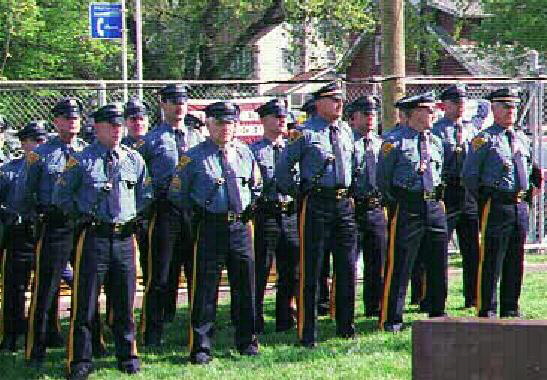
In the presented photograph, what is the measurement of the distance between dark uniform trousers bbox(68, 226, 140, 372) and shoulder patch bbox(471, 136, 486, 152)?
2.97 m

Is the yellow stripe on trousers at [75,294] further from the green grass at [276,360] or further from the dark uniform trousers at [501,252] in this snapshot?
the dark uniform trousers at [501,252]

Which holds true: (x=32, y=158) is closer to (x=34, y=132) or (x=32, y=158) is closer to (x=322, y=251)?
(x=34, y=132)

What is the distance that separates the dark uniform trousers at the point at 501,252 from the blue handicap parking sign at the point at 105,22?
13650mm

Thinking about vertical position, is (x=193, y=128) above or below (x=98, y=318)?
above

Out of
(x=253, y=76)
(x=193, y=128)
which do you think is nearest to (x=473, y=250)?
(x=193, y=128)

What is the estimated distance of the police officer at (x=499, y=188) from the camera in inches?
389

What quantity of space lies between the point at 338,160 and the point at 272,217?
3.63ft

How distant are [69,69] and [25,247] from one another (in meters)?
25.0

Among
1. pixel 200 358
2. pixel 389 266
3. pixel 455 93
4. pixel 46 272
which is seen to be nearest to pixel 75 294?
pixel 46 272

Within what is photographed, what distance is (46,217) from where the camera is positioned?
30.5ft

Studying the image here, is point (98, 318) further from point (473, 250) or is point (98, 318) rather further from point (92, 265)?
point (473, 250)

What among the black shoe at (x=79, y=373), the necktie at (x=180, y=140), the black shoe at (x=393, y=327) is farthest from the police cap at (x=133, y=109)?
the black shoe at (x=393, y=327)

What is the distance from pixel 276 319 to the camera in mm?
10578

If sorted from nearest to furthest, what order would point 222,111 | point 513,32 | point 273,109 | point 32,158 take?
point 222,111, point 32,158, point 273,109, point 513,32
